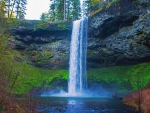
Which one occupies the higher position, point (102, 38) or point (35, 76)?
point (102, 38)

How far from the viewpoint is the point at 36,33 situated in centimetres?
3309

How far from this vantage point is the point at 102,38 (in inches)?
1150

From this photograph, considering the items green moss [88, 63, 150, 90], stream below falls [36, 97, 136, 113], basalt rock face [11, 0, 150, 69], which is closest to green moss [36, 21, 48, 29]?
basalt rock face [11, 0, 150, 69]

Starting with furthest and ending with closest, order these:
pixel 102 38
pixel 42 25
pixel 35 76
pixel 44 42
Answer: pixel 44 42
pixel 42 25
pixel 35 76
pixel 102 38

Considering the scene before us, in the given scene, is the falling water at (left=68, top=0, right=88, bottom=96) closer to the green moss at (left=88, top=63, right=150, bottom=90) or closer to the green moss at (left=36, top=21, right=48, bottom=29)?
the green moss at (left=88, top=63, right=150, bottom=90)

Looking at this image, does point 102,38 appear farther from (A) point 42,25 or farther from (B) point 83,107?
(B) point 83,107

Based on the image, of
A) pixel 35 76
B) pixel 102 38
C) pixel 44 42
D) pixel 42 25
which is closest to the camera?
pixel 102 38

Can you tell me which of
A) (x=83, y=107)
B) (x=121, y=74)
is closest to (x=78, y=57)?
(x=121, y=74)

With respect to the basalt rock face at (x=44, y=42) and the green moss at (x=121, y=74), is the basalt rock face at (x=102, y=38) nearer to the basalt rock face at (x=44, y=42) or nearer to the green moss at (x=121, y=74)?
the basalt rock face at (x=44, y=42)

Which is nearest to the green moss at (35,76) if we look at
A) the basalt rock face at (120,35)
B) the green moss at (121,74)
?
the green moss at (121,74)

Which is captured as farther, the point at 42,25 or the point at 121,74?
the point at 42,25

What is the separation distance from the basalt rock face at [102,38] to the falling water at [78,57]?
0.92 metres

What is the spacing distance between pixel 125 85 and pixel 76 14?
24.0 metres

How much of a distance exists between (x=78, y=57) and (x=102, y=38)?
14.4 feet
